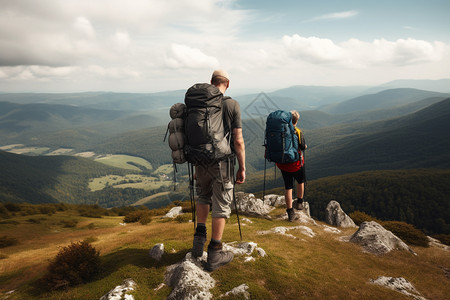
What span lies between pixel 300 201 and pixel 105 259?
1231 cm

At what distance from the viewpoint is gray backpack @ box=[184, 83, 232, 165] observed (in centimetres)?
644

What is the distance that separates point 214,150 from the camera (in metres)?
6.48

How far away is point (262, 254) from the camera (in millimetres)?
8391

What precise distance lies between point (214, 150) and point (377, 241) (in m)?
11.4

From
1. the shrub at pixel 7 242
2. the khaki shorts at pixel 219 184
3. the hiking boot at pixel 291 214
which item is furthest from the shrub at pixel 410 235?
the shrub at pixel 7 242

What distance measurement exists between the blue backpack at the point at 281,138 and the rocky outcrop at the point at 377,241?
608 cm

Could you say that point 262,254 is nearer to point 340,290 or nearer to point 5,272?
point 340,290

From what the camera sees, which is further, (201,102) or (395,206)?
(395,206)

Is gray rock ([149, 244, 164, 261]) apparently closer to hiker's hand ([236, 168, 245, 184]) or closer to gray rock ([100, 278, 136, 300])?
gray rock ([100, 278, 136, 300])


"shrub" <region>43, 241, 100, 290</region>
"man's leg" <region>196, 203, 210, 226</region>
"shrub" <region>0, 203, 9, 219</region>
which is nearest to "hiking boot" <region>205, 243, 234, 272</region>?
"man's leg" <region>196, 203, 210, 226</region>

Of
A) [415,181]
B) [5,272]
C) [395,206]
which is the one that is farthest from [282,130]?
[415,181]

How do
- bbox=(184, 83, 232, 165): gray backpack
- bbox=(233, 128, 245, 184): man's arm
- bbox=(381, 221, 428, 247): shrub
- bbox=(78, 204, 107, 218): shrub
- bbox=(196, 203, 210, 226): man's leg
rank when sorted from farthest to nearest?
bbox=(78, 204, 107, 218): shrub < bbox=(381, 221, 428, 247): shrub < bbox=(196, 203, 210, 226): man's leg < bbox=(233, 128, 245, 184): man's arm < bbox=(184, 83, 232, 165): gray backpack

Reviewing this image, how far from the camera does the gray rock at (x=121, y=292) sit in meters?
6.01

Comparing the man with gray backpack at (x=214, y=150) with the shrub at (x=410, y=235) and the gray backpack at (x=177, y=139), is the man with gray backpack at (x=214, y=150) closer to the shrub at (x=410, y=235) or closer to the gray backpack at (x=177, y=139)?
the gray backpack at (x=177, y=139)
